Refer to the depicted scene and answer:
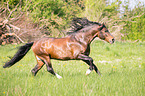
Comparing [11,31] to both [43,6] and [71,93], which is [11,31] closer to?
[43,6]

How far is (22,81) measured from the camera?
4.61 meters

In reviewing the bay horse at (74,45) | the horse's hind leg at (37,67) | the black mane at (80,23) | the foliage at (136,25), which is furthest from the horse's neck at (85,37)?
the foliage at (136,25)

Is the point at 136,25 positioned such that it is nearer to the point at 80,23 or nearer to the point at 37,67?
the point at 80,23

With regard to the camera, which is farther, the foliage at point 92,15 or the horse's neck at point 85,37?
the foliage at point 92,15

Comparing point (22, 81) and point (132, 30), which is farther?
point (132, 30)

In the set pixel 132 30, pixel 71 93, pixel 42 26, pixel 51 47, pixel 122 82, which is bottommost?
pixel 132 30

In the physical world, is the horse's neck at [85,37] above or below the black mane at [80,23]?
below

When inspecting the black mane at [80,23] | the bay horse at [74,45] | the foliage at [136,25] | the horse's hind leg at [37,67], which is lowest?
the foliage at [136,25]

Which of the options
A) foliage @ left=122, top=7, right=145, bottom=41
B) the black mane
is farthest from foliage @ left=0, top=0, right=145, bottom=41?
the black mane

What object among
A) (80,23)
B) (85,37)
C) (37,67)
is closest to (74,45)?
(85,37)

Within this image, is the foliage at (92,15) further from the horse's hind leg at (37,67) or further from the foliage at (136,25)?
the horse's hind leg at (37,67)

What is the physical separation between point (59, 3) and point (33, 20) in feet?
11.6

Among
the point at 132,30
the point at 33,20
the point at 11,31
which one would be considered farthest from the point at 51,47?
the point at 132,30

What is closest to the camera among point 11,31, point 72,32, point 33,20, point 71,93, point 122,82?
point 71,93
